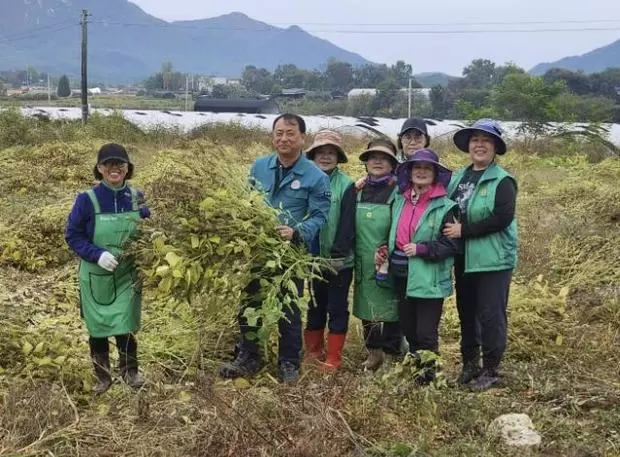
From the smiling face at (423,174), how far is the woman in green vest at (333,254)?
489mm

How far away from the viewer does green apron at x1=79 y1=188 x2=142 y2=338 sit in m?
3.96

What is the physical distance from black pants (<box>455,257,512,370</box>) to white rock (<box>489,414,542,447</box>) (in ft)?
2.44

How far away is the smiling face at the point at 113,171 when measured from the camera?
397 centimetres

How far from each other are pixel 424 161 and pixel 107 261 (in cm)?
183

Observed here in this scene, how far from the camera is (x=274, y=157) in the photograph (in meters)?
4.25

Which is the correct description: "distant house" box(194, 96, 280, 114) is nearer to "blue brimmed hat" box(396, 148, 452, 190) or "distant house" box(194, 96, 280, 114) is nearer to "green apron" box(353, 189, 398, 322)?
"green apron" box(353, 189, 398, 322)

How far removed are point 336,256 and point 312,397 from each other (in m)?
1.26

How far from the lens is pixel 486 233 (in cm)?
408

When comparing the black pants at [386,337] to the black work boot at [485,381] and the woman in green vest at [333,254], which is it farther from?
the black work boot at [485,381]

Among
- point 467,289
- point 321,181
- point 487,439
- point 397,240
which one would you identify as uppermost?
point 321,181

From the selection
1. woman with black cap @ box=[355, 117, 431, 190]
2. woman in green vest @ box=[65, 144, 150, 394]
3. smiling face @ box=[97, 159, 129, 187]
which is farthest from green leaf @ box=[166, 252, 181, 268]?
woman with black cap @ box=[355, 117, 431, 190]

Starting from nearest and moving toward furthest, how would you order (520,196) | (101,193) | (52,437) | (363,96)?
(52,437)
(101,193)
(520,196)
(363,96)

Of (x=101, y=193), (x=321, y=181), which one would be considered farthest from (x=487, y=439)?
(x=101, y=193)

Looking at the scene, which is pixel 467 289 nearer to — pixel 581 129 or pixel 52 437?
pixel 52 437
